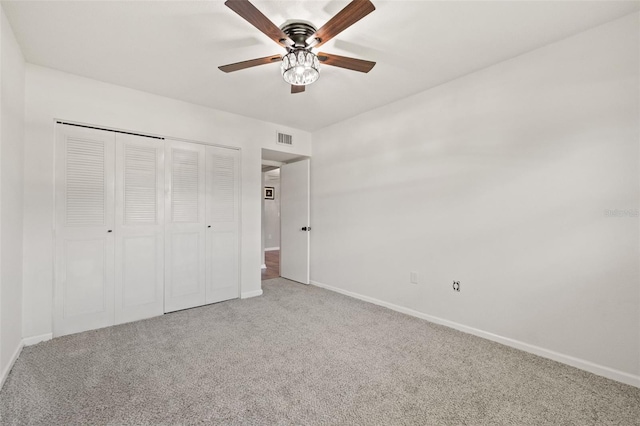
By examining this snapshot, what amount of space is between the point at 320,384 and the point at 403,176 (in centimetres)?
234

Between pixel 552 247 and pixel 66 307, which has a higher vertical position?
pixel 552 247

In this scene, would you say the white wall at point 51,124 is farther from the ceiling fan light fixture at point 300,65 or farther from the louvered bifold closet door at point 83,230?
the ceiling fan light fixture at point 300,65

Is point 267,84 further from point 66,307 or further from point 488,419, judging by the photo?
point 488,419

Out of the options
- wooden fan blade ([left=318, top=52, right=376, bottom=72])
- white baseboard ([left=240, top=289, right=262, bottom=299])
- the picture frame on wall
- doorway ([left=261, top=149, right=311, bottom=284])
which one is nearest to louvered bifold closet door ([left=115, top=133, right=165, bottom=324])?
white baseboard ([left=240, top=289, right=262, bottom=299])

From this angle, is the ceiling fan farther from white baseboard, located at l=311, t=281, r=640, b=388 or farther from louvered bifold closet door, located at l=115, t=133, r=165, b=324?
white baseboard, located at l=311, t=281, r=640, b=388

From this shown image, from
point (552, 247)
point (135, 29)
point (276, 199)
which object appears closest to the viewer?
point (135, 29)

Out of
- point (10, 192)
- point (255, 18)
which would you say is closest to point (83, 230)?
point (10, 192)

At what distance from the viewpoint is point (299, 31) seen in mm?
1962

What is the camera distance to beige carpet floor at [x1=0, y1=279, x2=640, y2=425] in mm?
1650

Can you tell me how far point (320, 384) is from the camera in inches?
76.6

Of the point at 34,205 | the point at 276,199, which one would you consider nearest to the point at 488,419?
the point at 34,205

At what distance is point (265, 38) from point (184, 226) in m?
2.29

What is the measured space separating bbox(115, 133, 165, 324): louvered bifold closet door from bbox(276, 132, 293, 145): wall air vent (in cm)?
160

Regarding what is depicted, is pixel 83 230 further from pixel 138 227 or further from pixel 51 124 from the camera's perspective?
pixel 51 124
